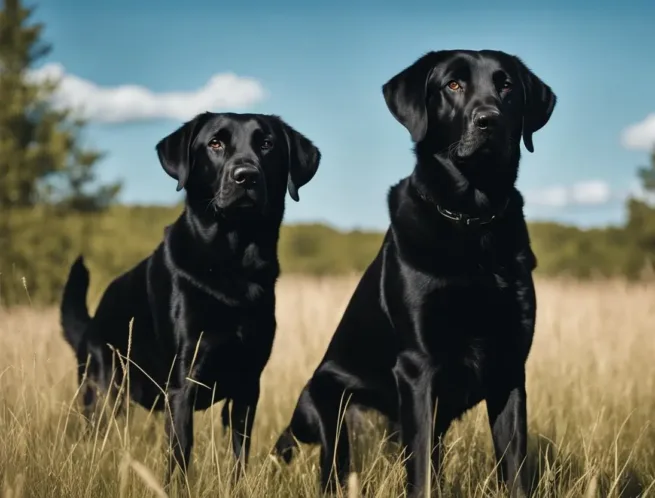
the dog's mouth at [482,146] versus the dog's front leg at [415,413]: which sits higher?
the dog's mouth at [482,146]

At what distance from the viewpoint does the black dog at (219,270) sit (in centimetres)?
346

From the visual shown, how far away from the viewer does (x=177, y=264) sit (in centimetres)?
360

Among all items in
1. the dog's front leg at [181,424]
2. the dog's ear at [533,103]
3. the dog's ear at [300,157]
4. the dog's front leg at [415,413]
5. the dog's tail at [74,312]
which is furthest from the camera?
the dog's tail at [74,312]

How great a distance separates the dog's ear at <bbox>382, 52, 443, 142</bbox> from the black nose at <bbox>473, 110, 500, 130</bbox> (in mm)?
224

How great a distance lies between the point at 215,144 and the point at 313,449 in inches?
58.7

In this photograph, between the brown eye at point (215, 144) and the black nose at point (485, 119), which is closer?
the black nose at point (485, 119)

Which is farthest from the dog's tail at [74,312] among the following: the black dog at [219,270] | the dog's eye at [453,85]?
the dog's eye at [453,85]

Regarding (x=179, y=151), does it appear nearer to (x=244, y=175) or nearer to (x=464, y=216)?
(x=244, y=175)

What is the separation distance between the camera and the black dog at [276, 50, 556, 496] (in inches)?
114

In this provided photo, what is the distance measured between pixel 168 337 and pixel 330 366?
0.74 metres

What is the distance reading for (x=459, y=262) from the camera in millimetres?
2953

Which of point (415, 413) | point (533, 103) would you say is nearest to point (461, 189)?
point (533, 103)

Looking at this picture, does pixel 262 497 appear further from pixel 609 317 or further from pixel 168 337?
pixel 609 317

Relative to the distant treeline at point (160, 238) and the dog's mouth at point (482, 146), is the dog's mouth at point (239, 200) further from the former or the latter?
Result: the distant treeline at point (160, 238)
